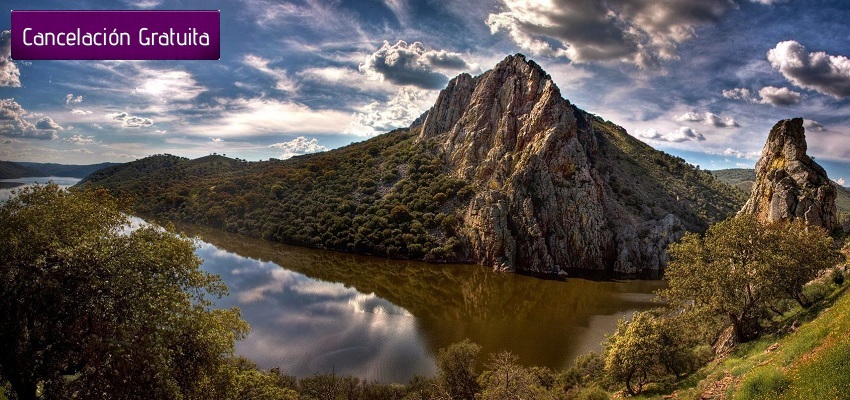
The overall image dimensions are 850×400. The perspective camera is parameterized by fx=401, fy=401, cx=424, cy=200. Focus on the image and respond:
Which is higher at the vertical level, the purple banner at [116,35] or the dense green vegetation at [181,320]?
the purple banner at [116,35]

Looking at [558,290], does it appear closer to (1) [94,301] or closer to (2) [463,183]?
(2) [463,183]

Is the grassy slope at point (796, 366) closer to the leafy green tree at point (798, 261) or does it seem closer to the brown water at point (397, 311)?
the leafy green tree at point (798, 261)

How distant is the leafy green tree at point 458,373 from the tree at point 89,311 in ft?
49.6

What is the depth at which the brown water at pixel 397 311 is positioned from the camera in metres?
33.1

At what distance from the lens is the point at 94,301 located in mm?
12125

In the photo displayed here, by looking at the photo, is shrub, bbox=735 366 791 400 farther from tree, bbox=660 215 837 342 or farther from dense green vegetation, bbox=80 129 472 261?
dense green vegetation, bbox=80 129 472 261

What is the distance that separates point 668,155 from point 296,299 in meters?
130

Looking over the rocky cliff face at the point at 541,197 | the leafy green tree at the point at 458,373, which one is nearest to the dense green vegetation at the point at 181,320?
the leafy green tree at the point at 458,373

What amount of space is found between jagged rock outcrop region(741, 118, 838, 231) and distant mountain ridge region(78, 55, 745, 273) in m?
35.7

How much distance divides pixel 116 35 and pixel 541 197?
6774 centimetres

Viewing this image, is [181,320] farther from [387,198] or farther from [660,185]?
[660,185]

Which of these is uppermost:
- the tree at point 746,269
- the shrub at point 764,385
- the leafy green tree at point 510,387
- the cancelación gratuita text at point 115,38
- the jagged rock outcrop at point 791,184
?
the cancelación gratuita text at point 115,38

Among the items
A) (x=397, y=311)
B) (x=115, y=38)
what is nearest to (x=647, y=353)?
(x=397, y=311)

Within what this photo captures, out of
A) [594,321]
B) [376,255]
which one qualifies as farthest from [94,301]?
[376,255]
